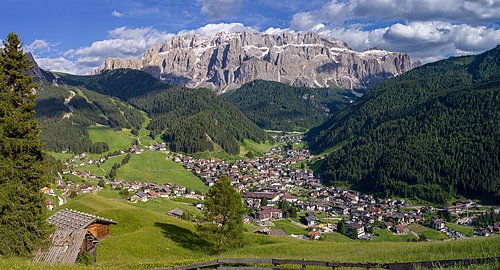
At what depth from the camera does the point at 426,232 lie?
127 m

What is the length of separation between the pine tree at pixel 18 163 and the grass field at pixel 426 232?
114 m

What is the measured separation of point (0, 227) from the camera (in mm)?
26938

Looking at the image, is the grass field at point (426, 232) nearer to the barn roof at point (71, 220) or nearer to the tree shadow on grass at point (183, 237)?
the tree shadow on grass at point (183, 237)

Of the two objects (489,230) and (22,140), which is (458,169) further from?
(22,140)

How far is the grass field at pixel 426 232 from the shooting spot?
397 feet

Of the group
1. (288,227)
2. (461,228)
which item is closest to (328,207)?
(288,227)

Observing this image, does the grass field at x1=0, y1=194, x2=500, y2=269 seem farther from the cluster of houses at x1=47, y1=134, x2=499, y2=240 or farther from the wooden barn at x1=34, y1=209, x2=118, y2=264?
the cluster of houses at x1=47, y1=134, x2=499, y2=240

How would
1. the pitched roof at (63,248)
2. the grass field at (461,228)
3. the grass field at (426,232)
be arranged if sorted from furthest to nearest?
the grass field at (461,228), the grass field at (426,232), the pitched roof at (63,248)

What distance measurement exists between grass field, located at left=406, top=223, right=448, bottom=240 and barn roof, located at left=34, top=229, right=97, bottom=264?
362 ft

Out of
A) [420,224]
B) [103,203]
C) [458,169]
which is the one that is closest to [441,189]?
[458,169]

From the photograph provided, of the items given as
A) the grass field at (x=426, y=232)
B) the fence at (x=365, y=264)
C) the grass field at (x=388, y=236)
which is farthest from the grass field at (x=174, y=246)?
the grass field at (x=426, y=232)

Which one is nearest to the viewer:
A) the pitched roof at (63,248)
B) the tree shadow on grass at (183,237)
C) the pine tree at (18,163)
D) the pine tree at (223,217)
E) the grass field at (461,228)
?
the pine tree at (18,163)

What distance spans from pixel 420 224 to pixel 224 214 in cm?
11238

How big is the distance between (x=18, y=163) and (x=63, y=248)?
7676 millimetres
